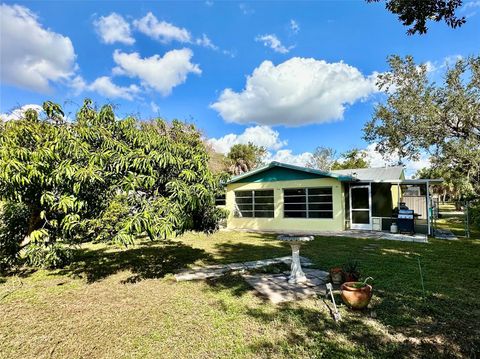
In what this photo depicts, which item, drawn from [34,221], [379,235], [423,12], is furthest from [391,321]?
[379,235]

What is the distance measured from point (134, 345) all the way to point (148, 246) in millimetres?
7538

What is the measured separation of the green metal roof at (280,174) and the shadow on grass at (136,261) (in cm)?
538

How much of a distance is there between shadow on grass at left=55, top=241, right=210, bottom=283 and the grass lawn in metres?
0.09

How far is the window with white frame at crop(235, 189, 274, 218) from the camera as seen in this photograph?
625 inches

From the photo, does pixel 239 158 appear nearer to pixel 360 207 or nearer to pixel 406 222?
pixel 360 207

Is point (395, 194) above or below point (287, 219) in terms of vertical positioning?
above

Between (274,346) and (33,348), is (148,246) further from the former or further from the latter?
(274,346)

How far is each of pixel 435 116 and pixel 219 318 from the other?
16.8 meters

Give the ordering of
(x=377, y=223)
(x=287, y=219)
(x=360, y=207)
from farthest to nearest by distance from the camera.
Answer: (x=287, y=219) → (x=360, y=207) → (x=377, y=223)

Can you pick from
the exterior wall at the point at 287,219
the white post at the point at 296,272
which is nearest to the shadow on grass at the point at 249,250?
the white post at the point at 296,272

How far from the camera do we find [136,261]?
8.13m

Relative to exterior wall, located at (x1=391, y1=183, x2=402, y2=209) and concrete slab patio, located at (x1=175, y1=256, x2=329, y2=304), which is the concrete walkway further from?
exterior wall, located at (x1=391, y1=183, x2=402, y2=209)

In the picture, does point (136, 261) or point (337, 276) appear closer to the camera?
point (337, 276)

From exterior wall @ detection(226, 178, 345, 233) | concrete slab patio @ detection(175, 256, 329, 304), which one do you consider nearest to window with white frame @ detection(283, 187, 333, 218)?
exterior wall @ detection(226, 178, 345, 233)
